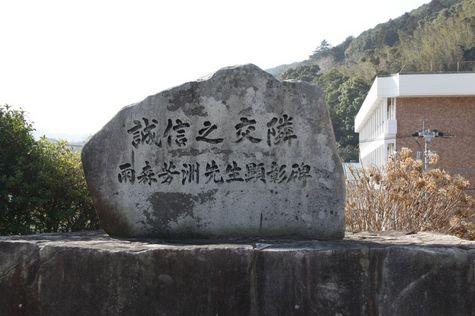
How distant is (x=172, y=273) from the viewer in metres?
3.96

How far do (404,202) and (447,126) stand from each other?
1231 cm

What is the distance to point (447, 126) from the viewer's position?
1911 cm

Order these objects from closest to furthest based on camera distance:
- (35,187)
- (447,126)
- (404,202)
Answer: (35,187) < (404,202) < (447,126)

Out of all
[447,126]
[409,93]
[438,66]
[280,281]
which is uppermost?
[438,66]

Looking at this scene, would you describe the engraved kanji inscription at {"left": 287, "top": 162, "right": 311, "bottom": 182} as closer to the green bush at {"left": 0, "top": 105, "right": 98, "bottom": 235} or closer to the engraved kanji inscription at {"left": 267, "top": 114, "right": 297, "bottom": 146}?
the engraved kanji inscription at {"left": 267, "top": 114, "right": 297, "bottom": 146}

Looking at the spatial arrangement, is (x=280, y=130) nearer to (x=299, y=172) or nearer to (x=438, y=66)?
(x=299, y=172)

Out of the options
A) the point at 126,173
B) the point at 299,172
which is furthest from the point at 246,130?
the point at 126,173

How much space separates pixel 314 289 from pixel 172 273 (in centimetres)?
93

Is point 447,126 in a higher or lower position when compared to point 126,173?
higher

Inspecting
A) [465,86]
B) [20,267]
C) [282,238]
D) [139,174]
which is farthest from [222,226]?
[465,86]

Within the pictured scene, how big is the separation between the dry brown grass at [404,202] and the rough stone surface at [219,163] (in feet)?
11.1

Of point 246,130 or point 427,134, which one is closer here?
point 246,130

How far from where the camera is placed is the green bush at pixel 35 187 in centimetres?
582

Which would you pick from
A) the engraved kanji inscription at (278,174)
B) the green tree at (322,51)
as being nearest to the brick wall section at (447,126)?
the engraved kanji inscription at (278,174)
